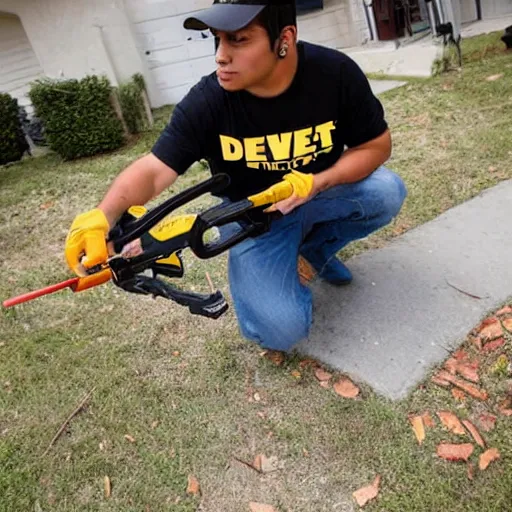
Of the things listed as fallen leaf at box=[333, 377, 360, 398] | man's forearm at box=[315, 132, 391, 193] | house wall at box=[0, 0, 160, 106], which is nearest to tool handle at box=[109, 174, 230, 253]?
man's forearm at box=[315, 132, 391, 193]

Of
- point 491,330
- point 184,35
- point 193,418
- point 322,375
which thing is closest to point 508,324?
point 491,330

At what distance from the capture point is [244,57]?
1603mm

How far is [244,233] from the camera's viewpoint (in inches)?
67.9

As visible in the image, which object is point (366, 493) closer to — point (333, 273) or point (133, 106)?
point (333, 273)

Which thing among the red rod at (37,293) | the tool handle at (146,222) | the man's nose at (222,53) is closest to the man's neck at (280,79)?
the man's nose at (222,53)

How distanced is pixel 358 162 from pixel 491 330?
31.4 inches

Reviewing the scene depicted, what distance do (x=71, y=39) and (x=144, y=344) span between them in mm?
5032

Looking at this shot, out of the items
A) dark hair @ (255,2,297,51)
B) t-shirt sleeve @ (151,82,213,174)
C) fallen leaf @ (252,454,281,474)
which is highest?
dark hair @ (255,2,297,51)

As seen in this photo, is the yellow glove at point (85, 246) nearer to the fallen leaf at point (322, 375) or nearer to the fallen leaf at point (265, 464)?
the fallen leaf at point (265, 464)

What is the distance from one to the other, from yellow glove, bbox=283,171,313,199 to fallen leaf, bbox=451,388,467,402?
0.83 metres

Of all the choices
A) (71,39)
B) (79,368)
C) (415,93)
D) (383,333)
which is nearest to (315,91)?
(383,333)

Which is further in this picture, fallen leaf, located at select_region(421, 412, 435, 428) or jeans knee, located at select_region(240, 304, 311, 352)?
jeans knee, located at select_region(240, 304, 311, 352)

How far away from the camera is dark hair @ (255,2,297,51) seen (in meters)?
1.56

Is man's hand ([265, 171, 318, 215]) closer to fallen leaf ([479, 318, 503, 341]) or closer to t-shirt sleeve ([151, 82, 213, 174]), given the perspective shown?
t-shirt sleeve ([151, 82, 213, 174])
